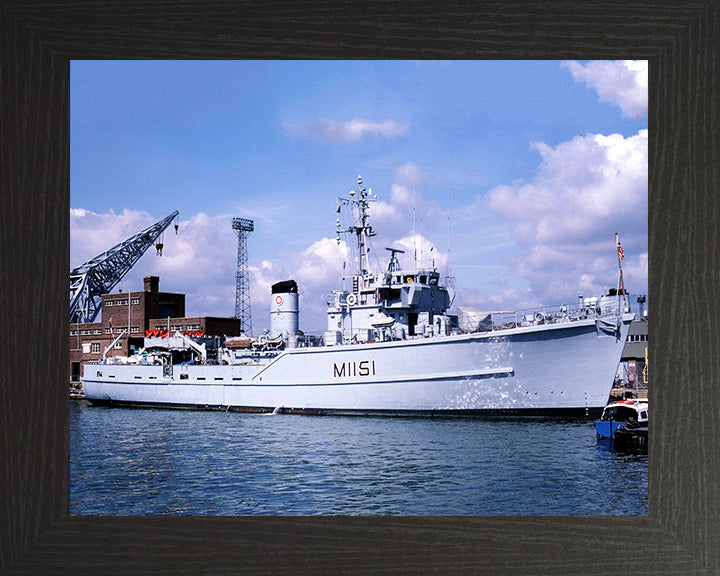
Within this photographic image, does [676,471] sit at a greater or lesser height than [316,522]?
greater

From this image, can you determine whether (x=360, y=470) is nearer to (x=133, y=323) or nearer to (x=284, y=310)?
(x=284, y=310)

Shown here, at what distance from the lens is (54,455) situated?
275cm

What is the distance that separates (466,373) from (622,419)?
359 centimetres

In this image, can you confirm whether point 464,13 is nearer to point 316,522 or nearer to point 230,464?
point 316,522

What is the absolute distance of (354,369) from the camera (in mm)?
16094

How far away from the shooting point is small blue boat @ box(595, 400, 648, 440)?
432 inches

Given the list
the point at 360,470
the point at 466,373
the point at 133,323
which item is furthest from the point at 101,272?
the point at 360,470

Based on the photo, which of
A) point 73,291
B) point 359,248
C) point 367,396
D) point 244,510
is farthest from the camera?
point 359,248

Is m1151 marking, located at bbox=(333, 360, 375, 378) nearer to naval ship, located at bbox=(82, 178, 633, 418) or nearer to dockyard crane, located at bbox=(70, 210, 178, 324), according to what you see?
naval ship, located at bbox=(82, 178, 633, 418)

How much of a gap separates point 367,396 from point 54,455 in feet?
43.7

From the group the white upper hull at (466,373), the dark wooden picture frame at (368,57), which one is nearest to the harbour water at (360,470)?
the white upper hull at (466,373)

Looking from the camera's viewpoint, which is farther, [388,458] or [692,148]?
[388,458]

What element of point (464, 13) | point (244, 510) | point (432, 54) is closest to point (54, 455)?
point (432, 54)

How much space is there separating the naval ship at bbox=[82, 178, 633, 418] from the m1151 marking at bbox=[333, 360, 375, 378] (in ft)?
0.08
